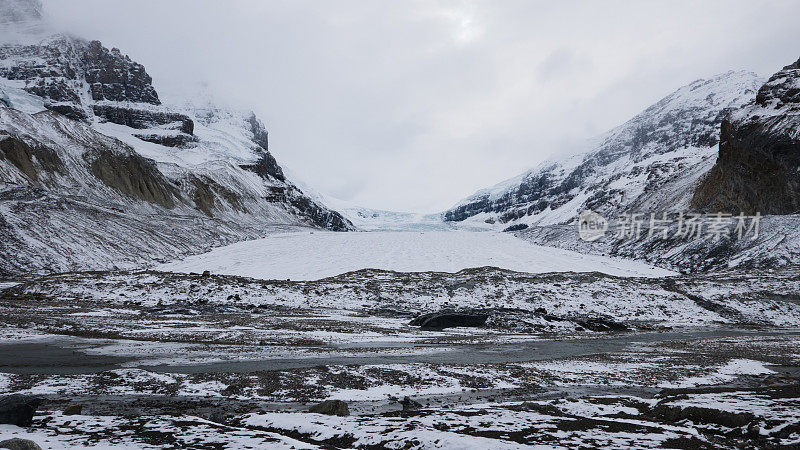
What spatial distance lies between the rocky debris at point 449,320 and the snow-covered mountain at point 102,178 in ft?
115

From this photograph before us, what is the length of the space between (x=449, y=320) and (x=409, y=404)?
688 inches

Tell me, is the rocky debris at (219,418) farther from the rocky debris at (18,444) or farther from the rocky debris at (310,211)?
the rocky debris at (310,211)

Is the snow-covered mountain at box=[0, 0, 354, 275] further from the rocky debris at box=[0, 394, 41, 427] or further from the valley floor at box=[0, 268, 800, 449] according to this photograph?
the rocky debris at box=[0, 394, 41, 427]

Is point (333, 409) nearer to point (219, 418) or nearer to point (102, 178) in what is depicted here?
point (219, 418)

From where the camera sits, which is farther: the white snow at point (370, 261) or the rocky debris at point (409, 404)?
the white snow at point (370, 261)

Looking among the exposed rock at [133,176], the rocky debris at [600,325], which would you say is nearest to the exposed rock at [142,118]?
the exposed rock at [133,176]

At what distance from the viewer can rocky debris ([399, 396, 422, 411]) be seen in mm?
9594

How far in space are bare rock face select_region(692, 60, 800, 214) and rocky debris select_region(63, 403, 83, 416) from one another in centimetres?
6766

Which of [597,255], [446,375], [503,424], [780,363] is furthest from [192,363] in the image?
[597,255]

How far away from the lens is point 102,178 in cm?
10400

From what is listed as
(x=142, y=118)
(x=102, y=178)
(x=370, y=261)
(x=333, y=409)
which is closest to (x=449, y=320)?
(x=333, y=409)

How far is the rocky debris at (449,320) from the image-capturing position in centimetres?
2617

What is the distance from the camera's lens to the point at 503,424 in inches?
300

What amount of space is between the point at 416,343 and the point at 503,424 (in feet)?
40.5
